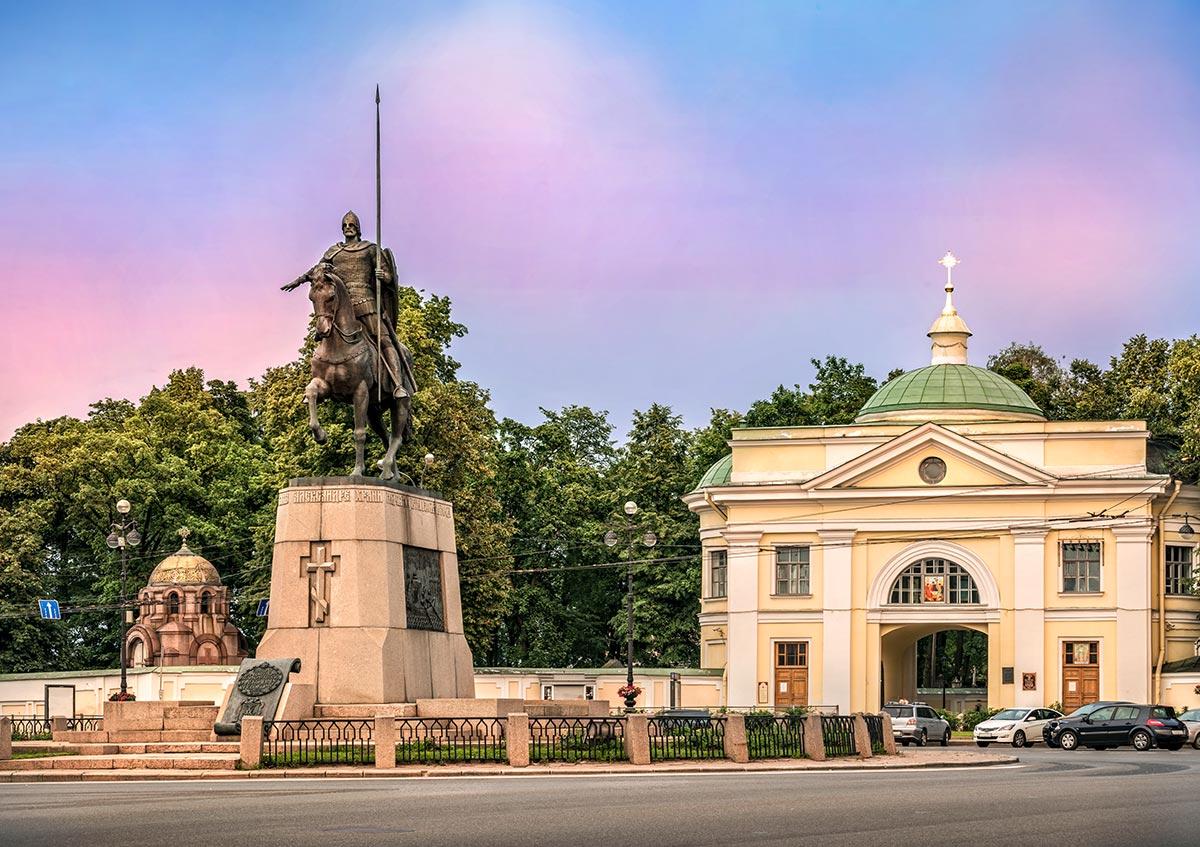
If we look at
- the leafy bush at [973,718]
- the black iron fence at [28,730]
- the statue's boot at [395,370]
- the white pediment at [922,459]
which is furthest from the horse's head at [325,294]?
the white pediment at [922,459]

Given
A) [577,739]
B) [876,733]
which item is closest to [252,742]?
[577,739]

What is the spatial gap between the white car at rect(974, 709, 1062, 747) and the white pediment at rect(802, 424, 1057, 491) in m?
12.1

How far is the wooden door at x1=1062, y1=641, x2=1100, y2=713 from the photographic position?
208 feet

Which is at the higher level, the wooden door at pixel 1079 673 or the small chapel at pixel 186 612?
the small chapel at pixel 186 612

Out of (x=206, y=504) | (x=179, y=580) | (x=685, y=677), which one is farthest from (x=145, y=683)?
(x=685, y=677)

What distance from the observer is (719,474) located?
71.1 meters

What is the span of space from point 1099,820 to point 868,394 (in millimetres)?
63340

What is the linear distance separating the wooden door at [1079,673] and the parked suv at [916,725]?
491 inches

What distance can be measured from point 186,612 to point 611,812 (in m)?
50.5

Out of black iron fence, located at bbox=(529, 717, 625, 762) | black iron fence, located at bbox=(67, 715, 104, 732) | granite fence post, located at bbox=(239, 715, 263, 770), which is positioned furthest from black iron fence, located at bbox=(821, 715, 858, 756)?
black iron fence, located at bbox=(67, 715, 104, 732)

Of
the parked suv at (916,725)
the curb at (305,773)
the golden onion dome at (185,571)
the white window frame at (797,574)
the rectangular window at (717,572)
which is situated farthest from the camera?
the rectangular window at (717,572)

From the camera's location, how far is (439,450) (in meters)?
58.2

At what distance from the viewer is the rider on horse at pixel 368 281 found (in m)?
30.2

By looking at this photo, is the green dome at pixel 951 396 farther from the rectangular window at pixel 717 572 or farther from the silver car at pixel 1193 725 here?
the silver car at pixel 1193 725
